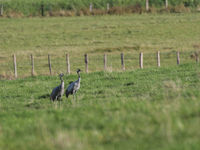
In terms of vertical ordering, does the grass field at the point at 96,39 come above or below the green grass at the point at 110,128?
above

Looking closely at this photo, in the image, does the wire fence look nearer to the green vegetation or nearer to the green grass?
the green grass

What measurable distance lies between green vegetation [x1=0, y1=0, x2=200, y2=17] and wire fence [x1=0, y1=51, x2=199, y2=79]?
29.1 meters

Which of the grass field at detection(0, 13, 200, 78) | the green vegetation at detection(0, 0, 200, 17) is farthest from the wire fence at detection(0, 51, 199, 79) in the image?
the green vegetation at detection(0, 0, 200, 17)

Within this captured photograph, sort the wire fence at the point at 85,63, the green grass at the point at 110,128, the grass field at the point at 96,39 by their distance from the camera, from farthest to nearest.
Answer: the grass field at the point at 96,39 → the wire fence at the point at 85,63 → the green grass at the point at 110,128

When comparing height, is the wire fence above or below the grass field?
below

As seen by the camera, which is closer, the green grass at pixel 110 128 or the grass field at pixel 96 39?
the green grass at pixel 110 128

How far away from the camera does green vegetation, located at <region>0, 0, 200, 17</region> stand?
221 ft

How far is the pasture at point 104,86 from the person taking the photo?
26.6 ft

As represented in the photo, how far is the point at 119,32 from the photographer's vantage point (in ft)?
168

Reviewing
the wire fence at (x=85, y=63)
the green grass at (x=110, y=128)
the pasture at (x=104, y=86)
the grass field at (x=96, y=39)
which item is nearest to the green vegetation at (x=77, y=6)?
the grass field at (x=96, y=39)

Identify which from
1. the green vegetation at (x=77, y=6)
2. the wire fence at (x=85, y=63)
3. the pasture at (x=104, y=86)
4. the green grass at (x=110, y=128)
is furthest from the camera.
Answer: the green vegetation at (x=77, y=6)

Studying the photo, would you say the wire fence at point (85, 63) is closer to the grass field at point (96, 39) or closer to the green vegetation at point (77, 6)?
the grass field at point (96, 39)

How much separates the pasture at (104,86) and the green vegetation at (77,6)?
174 inches

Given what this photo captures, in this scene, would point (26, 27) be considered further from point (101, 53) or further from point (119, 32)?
point (101, 53)
